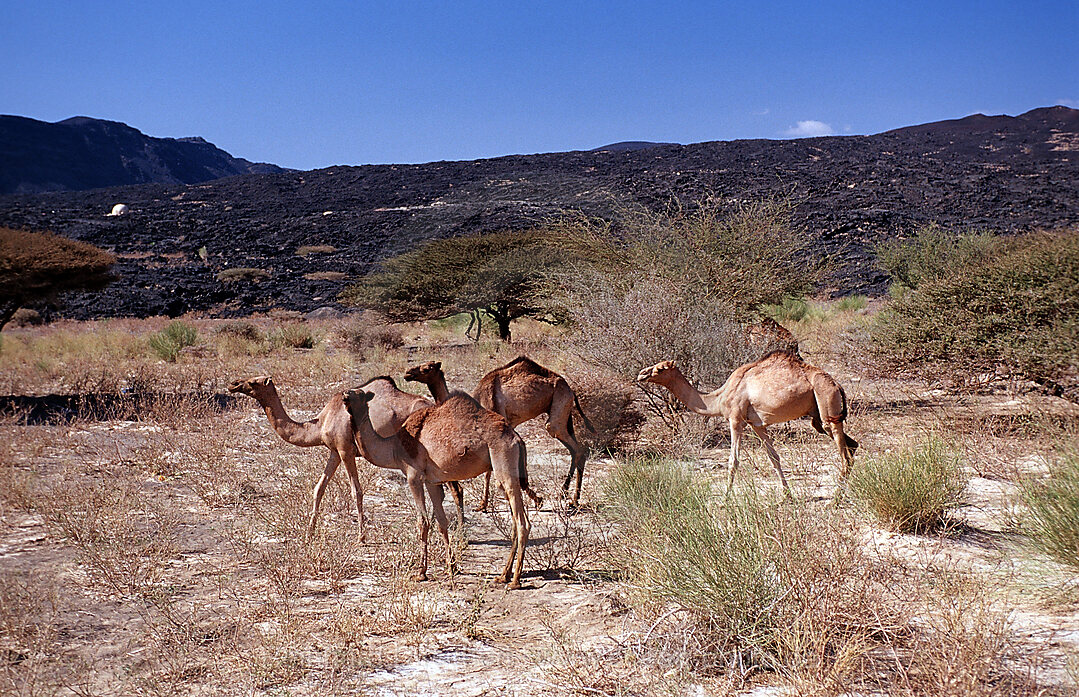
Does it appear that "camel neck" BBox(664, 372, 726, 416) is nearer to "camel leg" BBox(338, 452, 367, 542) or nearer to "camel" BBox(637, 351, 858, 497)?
"camel" BBox(637, 351, 858, 497)

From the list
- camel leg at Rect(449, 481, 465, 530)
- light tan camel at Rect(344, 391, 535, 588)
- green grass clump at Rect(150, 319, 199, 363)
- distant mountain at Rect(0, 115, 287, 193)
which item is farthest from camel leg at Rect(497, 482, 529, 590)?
distant mountain at Rect(0, 115, 287, 193)

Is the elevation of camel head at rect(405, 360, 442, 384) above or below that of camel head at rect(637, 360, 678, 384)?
above

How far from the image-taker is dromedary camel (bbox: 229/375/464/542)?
19.9 ft

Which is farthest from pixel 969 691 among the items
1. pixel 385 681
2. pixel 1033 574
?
pixel 385 681

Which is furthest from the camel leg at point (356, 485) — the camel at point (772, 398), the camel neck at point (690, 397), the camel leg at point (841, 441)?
the camel leg at point (841, 441)

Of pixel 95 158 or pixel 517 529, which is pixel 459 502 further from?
pixel 95 158

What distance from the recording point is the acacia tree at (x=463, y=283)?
67.7 feet

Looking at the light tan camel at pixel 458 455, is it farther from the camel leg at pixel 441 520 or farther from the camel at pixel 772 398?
the camel at pixel 772 398

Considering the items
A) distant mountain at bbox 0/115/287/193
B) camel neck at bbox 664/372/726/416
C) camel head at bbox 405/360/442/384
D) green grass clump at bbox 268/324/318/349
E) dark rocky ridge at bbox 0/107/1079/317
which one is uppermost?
distant mountain at bbox 0/115/287/193

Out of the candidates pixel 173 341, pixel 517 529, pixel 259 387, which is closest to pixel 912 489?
pixel 517 529

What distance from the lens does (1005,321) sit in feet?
31.5

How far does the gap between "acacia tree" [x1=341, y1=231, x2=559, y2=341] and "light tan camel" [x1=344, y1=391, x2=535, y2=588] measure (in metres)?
14.6

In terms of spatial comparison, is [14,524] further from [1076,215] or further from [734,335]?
[1076,215]

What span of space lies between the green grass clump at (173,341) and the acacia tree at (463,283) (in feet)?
14.3
